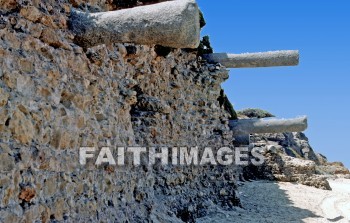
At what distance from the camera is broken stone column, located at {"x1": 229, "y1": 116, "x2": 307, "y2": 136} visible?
9.51 m

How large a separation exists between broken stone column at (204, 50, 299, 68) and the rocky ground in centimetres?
297

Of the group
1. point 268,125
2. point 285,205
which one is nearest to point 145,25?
point 285,205

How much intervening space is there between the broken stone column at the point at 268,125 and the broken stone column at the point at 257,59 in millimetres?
2185

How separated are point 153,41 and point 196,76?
437 cm

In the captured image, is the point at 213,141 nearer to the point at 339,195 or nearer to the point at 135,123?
the point at 135,123

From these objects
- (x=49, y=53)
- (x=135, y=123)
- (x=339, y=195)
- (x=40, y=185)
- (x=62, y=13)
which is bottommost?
(x=339, y=195)

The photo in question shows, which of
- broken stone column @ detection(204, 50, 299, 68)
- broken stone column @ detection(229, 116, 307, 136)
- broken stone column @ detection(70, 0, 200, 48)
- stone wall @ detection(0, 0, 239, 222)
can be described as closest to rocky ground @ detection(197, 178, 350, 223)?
broken stone column @ detection(229, 116, 307, 136)

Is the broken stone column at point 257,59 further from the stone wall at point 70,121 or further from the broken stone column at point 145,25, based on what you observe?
the broken stone column at point 145,25

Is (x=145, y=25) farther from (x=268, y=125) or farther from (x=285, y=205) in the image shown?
(x=268, y=125)

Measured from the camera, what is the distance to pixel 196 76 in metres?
7.36

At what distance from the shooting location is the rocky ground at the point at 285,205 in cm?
717

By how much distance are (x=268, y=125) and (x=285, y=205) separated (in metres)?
2.05

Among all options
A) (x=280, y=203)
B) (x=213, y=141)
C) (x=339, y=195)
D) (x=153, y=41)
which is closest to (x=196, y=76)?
(x=213, y=141)

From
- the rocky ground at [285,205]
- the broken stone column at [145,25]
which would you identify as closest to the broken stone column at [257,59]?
the rocky ground at [285,205]
